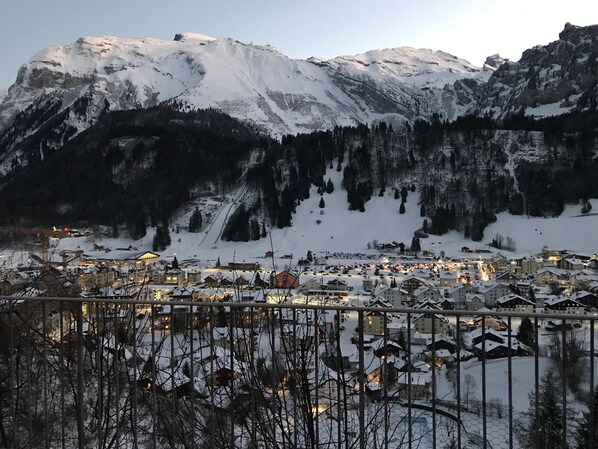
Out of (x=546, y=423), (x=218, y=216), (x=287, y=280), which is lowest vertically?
(x=218, y=216)

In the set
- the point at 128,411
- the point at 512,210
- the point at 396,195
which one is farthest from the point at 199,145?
the point at 128,411

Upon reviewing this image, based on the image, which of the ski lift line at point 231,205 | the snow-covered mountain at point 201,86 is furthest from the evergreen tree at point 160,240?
the snow-covered mountain at point 201,86

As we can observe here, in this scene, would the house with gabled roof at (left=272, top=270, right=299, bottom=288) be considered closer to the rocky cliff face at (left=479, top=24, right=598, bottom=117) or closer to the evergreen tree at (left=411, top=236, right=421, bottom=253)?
the evergreen tree at (left=411, top=236, right=421, bottom=253)

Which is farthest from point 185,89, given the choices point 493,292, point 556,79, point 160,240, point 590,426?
point 590,426

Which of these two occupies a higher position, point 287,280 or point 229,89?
point 229,89

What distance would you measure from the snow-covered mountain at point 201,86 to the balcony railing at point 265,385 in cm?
13639

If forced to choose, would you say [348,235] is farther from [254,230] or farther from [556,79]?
[556,79]

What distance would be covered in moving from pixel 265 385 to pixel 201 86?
527ft

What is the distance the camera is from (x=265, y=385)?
2955 mm

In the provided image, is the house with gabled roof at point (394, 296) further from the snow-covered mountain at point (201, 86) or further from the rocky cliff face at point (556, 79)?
the snow-covered mountain at point (201, 86)

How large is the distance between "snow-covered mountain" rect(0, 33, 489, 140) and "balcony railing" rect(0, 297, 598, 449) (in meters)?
136

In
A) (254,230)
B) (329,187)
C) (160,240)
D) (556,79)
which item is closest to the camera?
(160,240)

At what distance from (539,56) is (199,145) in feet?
389

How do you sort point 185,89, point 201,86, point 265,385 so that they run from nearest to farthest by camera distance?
point 265,385 < point 201,86 < point 185,89
